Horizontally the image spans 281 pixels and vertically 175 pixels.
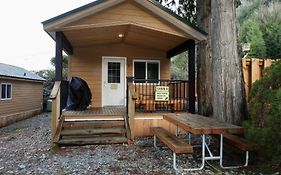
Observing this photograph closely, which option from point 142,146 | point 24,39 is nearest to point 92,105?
point 142,146

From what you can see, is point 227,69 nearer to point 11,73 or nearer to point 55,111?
point 55,111

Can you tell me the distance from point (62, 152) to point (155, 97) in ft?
10.5

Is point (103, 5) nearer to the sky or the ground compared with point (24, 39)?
nearer to the ground

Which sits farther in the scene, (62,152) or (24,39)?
(24,39)

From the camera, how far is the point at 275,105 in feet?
11.0

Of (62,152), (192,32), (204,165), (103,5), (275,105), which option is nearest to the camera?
(275,105)

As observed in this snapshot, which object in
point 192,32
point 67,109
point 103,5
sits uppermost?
point 103,5

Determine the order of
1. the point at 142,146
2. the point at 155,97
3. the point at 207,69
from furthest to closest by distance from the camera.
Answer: the point at 207,69 → the point at 155,97 → the point at 142,146

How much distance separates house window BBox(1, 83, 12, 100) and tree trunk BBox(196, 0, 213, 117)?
8.75 m

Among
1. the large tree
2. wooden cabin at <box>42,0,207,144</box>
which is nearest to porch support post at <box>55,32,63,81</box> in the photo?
wooden cabin at <box>42,0,207,144</box>

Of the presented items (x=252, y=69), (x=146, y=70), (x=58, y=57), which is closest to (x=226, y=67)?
(x=252, y=69)

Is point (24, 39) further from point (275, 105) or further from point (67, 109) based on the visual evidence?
point (275, 105)

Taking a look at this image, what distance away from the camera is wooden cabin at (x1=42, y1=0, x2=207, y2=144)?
6.26 metres

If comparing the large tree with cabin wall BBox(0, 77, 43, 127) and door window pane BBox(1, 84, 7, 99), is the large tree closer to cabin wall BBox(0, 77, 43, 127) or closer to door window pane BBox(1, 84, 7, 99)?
cabin wall BBox(0, 77, 43, 127)
